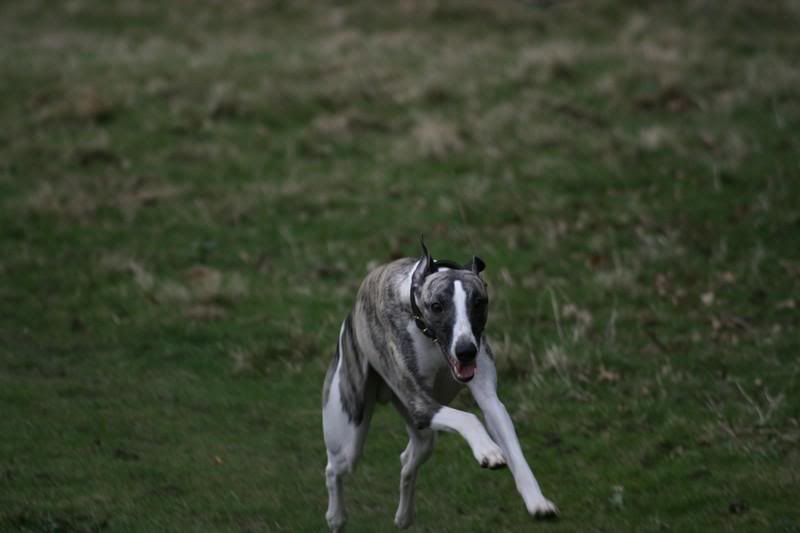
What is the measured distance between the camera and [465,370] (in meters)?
5.22

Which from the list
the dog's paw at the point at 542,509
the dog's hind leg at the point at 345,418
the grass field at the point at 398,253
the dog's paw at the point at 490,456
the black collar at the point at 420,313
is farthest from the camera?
the grass field at the point at 398,253

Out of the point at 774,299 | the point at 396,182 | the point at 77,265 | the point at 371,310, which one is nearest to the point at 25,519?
the point at 371,310

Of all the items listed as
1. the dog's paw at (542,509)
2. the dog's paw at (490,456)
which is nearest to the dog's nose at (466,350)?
Result: the dog's paw at (490,456)

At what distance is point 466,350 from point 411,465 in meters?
1.52

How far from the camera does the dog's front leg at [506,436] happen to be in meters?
5.05

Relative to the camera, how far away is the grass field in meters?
7.55

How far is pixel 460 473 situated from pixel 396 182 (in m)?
7.19

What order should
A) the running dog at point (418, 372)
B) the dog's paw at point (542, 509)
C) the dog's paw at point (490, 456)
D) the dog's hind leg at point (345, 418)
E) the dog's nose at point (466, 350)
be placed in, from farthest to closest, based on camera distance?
1. the dog's hind leg at point (345, 418)
2. the running dog at point (418, 372)
3. the dog's nose at point (466, 350)
4. the dog's paw at point (542, 509)
5. the dog's paw at point (490, 456)

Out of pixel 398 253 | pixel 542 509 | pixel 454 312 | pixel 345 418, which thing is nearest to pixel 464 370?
pixel 454 312

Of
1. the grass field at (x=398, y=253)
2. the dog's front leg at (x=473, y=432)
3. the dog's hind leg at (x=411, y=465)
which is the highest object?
the dog's front leg at (x=473, y=432)

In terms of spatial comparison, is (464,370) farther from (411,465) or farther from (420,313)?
(411,465)

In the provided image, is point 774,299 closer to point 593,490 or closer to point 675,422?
point 675,422

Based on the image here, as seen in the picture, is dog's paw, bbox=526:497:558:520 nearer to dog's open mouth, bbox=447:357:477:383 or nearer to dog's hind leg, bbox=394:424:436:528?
dog's open mouth, bbox=447:357:477:383

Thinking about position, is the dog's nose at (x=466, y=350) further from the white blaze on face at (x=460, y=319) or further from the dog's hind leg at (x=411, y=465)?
the dog's hind leg at (x=411, y=465)
